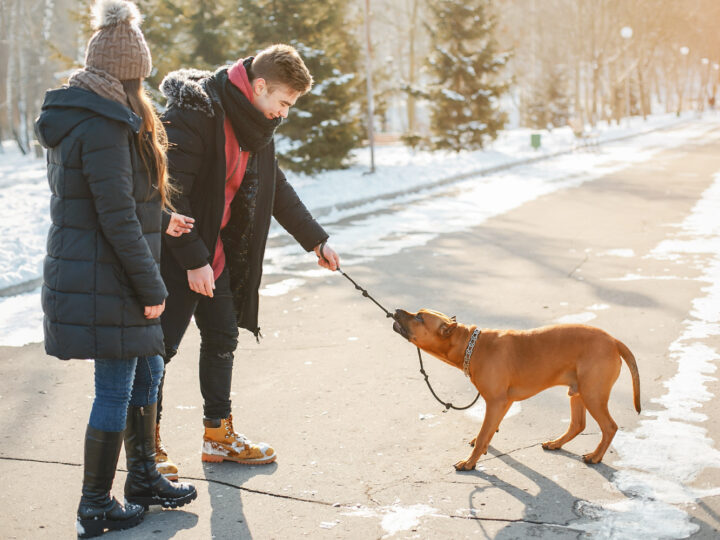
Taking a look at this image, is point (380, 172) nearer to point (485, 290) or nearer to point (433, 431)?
point (485, 290)

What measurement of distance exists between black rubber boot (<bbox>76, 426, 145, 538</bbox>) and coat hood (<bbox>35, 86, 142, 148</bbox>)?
120 centimetres

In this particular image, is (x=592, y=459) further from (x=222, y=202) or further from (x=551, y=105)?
(x=551, y=105)

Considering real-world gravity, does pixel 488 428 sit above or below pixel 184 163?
below

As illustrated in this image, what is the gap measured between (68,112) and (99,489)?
60.4 inches

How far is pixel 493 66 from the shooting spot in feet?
83.0

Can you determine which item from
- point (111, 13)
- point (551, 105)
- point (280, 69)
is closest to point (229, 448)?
point (280, 69)

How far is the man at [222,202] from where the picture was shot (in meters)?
3.70

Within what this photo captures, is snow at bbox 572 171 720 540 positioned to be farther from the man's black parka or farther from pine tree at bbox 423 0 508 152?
pine tree at bbox 423 0 508 152

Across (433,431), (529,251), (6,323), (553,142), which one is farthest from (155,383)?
(553,142)

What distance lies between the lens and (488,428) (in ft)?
13.0

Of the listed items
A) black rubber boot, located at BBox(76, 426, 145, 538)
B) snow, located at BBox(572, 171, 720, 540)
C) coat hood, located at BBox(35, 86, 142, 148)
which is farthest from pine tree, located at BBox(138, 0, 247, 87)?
black rubber boot, located at BBox(76, 426, 145, 538)

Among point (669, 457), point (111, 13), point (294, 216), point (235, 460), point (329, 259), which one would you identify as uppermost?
point (111, 13)

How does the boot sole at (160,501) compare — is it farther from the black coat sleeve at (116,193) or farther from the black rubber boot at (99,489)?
the black coat sleeve at (116,193)

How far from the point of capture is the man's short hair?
3668mm
